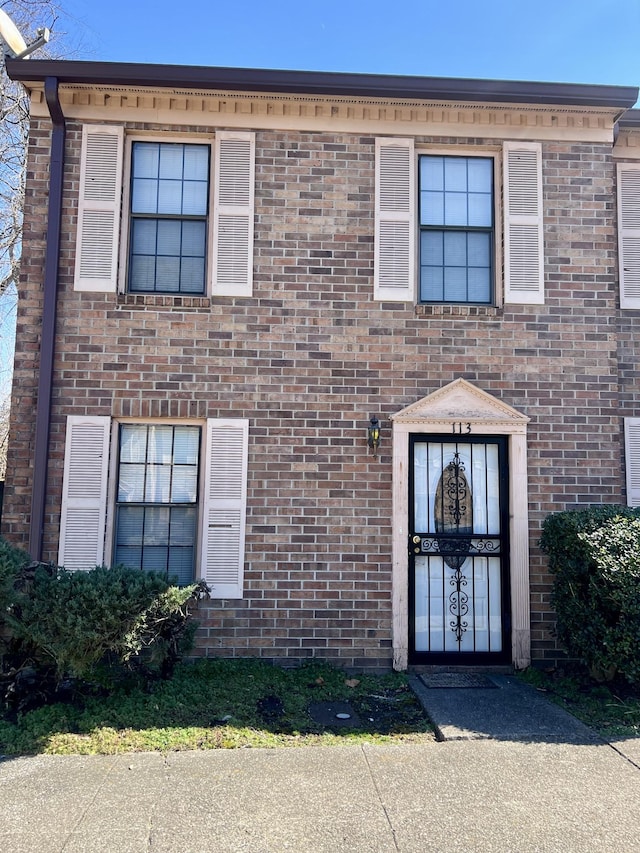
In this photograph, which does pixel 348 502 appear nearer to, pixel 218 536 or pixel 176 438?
pixel 218 536

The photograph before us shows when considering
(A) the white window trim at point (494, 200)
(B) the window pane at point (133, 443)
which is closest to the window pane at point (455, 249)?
(A) the white window trim at point (494, 200)

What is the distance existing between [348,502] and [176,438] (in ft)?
5.73

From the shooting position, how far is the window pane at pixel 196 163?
6598mm

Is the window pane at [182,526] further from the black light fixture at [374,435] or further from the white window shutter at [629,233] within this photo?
the white window shutter at [629,233]

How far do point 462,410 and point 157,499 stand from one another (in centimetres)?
301

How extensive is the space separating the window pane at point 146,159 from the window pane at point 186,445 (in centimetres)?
256

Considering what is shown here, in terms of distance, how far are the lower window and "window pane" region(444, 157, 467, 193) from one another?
3635mm

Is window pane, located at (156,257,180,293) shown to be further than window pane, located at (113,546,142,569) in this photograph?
Yes

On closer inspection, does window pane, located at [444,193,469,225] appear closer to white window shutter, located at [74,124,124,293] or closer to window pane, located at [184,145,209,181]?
window pane, located at [184,145,209,181]

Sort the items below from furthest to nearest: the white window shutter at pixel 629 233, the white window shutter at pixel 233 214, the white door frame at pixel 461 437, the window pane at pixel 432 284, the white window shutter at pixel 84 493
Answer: the white window shutter at pixel 629 233 → the window pane at pixel 432 284 → the white window shutter at pixel 233 214 → the white door frame at pixel 461 437 → the white window shutter at pixel 84 493

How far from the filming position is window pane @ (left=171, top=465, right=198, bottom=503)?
20.6 ft

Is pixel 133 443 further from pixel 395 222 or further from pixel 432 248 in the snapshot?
pixel 432 248

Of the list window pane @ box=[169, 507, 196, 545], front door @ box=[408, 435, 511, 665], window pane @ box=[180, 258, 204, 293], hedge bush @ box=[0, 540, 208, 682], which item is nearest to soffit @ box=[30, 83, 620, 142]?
window pane @ box=[180, 258, 204, 293]

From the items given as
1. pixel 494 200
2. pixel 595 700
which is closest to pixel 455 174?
pixel 494 200
